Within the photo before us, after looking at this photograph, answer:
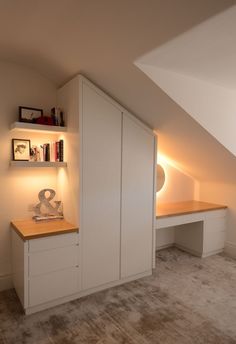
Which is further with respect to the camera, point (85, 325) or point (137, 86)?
point (137, 86)

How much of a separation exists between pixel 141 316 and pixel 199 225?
172cm

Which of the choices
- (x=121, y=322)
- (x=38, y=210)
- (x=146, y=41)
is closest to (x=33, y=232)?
(x=38, y=210)

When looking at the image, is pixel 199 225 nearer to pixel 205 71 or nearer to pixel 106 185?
pixel 106 185

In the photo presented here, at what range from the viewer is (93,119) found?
2.43 meters

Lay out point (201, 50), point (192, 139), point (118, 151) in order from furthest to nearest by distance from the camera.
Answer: point (192, 139) → point (118, 151) → point (201, 50)

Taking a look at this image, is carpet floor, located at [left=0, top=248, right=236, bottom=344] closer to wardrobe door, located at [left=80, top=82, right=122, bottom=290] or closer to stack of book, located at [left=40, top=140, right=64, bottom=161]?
wardrobe door, located at [left=80, top=82, right=122, bottom=290]

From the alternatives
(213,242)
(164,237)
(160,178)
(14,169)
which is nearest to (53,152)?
(14,169)

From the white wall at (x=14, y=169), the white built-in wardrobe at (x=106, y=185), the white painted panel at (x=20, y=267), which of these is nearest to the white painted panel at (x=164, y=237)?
the white built-in wardrobe at (x=106, y=185)

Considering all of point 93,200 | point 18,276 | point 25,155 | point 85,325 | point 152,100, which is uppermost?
point 152,100

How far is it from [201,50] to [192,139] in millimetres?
1105

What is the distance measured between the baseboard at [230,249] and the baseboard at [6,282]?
2.89 metres

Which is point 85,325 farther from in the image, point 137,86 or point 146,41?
point 146,41

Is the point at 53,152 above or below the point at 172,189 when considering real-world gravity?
above

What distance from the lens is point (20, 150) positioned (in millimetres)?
2623
